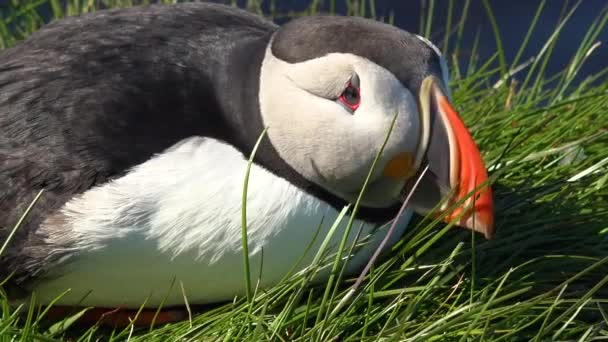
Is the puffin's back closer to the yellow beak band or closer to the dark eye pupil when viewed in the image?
the dark eye pupil

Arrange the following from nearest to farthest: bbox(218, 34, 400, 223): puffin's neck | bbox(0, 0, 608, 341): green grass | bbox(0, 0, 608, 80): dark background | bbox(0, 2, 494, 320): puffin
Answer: bbox(0, 0, 608, 341): green grass, bbox(0, 2, 494, 320): puffin, bbox(218, 34, 400, 223): puffin's neck, bbox(0, 0, 608, 80): dark background

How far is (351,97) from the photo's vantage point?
337 cm

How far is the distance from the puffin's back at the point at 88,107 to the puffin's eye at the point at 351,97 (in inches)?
16.7

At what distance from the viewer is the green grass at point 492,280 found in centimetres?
324

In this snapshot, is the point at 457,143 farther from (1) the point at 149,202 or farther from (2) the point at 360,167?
(1) the point at 149,202

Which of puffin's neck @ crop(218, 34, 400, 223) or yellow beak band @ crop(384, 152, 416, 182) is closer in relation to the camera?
yellow beak band @ crop(384, 152, 416, 182)

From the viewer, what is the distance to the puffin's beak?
130 inches

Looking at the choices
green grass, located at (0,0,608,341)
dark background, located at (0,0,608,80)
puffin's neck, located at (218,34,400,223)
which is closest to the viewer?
green grass, located at (0,0,608,341)

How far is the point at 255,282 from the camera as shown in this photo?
11.7 feet

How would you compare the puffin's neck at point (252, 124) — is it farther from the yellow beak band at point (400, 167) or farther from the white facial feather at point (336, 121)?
the yellow beak band at point (400, 167)

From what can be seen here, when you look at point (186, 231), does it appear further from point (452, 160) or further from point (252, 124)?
point (452, 160)

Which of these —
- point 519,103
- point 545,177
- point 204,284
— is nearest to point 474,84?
point 519,103

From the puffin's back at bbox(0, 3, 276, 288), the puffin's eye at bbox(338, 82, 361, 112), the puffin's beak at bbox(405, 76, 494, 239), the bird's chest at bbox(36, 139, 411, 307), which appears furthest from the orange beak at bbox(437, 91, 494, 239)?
the puffin's back at bbox(0, 3, 276, 288)

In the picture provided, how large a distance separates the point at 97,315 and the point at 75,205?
42cm
